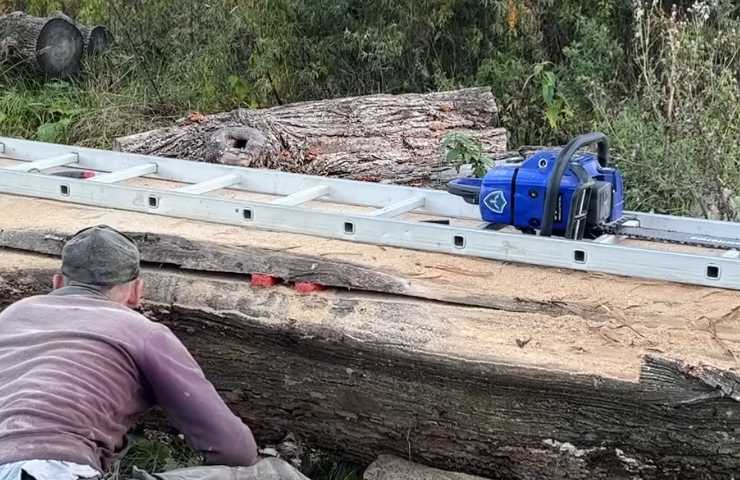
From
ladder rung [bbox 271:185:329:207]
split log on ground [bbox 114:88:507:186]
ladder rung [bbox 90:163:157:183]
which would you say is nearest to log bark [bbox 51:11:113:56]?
split log on ground [bbox 114:88:507:186]

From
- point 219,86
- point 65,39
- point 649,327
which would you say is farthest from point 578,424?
point 65,39

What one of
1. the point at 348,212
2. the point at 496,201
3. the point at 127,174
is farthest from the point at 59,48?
the point at 496,201

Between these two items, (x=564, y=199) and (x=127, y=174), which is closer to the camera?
(x=564, y=199)

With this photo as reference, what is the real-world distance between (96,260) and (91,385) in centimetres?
38

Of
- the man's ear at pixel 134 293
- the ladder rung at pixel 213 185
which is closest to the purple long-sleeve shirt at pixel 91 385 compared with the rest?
the man's ear at pixel 134 293

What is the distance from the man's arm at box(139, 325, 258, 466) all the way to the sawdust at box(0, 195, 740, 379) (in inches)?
28.8

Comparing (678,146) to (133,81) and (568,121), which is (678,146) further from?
(133,81)

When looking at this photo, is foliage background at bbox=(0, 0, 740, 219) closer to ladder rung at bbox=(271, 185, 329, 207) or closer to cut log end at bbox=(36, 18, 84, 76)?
cut log end at bbox=(36, 18, 84, 76)

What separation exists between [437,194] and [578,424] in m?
1.30

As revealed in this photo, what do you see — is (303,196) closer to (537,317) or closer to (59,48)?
(537,317)

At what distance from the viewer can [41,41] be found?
869 centimetres

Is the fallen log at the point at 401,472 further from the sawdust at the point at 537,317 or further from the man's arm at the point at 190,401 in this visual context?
the man's arm at the point at 190,401

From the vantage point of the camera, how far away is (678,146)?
5738mm

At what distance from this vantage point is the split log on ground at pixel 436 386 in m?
3.10
